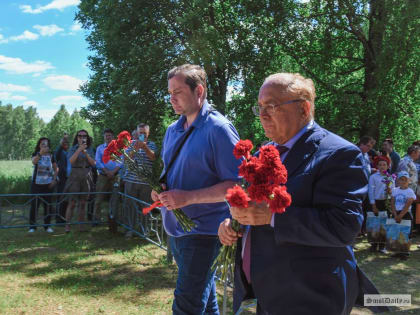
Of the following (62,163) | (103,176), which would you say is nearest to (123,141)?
(103,176)

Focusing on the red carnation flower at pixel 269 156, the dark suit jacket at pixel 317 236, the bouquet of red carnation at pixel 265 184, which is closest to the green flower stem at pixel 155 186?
the dark suit jacket at pixel 317 236

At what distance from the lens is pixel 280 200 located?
59.7 inches

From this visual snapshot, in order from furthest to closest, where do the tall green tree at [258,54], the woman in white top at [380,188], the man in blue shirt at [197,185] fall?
the tall green tree at [258,54] < the woman in white top at [380,188] < the man in blue shirt at [197,185]

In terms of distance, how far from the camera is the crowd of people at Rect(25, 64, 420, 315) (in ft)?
5.32

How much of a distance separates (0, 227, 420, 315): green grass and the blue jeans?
1.98m

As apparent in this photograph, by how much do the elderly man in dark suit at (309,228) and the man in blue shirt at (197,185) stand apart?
2.24 feet

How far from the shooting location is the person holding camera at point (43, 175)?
8461mm

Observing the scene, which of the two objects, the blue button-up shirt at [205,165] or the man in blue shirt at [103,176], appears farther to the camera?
the man in blue shirt at [103,176]

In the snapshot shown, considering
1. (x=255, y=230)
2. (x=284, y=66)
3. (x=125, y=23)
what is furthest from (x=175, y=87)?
(x=284, y=66)

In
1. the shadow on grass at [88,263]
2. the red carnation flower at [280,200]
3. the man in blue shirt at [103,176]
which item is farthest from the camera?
the man in blue shirt at [103,176]

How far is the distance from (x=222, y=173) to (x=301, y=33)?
1393cm

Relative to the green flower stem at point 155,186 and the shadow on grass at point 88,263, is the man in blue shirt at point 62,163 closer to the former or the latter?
the shadow on grass at point 88,263

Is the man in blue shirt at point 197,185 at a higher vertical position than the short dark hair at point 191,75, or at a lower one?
lower

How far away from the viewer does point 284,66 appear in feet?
49.6
